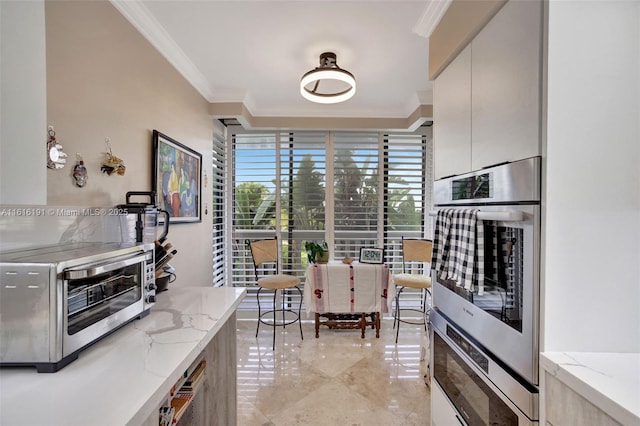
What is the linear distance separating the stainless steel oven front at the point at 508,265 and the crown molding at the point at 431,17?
106 centimetres

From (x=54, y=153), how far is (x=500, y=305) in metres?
1.94

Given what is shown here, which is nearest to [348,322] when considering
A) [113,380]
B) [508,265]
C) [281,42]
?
[508,265]

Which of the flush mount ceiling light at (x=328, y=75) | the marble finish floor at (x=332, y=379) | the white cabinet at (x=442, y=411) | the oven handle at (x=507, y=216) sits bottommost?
the marble finish floor at (x=332, y=379)

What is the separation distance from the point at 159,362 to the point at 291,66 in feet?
7.79

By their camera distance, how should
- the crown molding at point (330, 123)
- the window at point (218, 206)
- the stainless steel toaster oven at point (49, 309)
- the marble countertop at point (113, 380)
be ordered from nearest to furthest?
the marble countertop at point (113, 380) < the stainless steel toaster oven at point (49, 309) < the window at point (218, 206) < the crown molding at point (330, 123)

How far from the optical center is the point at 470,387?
47.3 inches

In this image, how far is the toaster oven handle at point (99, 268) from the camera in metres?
0.81

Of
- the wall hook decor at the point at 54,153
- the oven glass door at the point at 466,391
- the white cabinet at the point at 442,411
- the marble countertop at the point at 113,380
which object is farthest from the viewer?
the white cabinet at the point at 442,411

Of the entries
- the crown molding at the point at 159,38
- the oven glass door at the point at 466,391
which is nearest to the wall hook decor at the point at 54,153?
the crown molding at the point at 159,38

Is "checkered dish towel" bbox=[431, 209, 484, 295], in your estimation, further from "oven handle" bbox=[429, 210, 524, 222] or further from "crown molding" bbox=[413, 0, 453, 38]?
"crown molding" bbox=[413, 0, 453, 38]

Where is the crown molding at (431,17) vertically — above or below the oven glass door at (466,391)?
above

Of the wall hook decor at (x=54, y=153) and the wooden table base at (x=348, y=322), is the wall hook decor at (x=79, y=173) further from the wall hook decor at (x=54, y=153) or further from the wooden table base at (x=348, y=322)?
the wooden table base at (x=348, y=322)

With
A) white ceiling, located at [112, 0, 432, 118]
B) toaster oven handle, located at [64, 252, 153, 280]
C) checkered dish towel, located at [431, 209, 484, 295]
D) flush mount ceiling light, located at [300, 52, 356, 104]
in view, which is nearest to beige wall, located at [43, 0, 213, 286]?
white ceiling, located at [112, 0, 432, 118]

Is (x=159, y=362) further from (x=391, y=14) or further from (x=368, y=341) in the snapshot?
(x=368, y=341)
